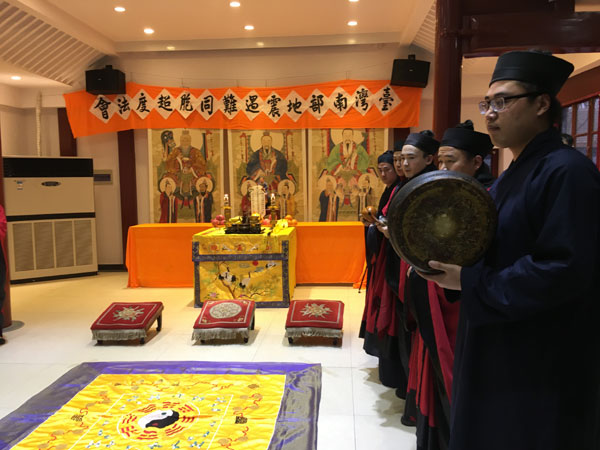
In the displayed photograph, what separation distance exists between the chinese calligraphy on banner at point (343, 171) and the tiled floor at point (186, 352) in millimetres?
1415

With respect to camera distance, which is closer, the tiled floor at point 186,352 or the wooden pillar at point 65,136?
→ the tiled floor at point 186,352

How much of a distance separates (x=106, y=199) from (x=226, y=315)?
445 centimetres

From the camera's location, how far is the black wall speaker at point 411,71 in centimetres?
663

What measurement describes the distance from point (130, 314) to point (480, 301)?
12.3ft

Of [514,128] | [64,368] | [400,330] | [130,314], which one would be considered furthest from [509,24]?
[64,368]

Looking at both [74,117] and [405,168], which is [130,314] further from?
[74,117]

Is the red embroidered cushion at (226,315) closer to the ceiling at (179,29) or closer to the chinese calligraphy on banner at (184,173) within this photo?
the chinese calligraphy on banner at (184,173)

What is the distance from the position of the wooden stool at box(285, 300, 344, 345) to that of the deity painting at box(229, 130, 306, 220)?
3.23m

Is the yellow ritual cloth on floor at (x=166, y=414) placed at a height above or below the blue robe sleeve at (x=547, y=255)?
below

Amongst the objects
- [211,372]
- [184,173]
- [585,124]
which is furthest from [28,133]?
[585,124]

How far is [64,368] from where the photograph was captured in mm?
3639

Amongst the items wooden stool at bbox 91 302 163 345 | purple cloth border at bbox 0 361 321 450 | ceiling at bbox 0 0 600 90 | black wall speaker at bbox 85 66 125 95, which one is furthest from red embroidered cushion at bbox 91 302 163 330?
black wall speaker at bbox 85 66 125 95

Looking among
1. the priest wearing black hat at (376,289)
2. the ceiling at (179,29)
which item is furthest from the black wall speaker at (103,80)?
the priest wearing black hat at (376,289)

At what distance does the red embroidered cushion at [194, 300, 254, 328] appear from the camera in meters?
4.08
